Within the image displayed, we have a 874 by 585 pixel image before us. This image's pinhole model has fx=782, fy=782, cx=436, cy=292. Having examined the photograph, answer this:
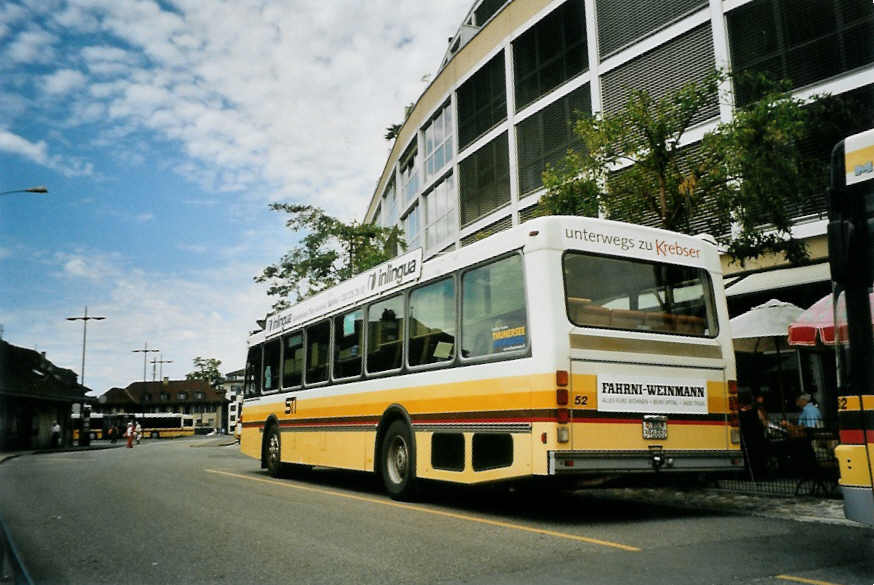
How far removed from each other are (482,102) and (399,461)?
869 inches

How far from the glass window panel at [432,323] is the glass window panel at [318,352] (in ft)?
10.0

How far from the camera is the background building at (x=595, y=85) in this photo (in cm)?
1717

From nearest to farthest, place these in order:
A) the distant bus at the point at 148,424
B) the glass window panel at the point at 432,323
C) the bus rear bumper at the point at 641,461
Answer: the bus rear bumper at the point at 641,461, the glass window panel at the point at 432,323, the distant bus at the point at 148,424

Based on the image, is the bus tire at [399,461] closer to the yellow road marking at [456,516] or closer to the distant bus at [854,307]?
the yellow road marking at [456,516]

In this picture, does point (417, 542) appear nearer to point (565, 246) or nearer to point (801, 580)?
point (801, 580)

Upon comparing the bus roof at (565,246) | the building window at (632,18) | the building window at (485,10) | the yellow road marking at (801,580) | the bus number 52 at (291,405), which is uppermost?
the building window at (485,10)

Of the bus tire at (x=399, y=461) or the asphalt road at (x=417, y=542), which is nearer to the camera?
the asphalt road at (x=417, y=542)

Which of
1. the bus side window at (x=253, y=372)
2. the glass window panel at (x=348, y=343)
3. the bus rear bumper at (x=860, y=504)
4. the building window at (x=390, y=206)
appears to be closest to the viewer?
the bus rear bumper at (x=860, y=504)

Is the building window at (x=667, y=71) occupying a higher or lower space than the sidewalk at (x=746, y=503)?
higher

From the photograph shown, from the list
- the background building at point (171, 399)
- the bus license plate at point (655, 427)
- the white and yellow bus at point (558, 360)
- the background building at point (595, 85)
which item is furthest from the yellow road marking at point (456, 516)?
the background building at point (171, 399)

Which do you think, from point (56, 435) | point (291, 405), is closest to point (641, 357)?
point (291, 405)

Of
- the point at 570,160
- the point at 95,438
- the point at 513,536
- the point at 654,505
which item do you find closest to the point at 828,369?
the point at 570,160

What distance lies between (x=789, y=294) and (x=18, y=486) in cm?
1644

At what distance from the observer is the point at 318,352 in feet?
43.9
